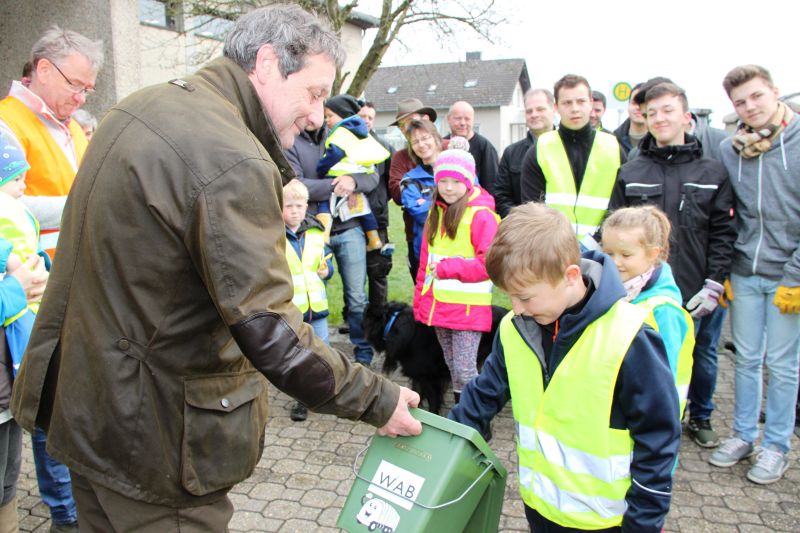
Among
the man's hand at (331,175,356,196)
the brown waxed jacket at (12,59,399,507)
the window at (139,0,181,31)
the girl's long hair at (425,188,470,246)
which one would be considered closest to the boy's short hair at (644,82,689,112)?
the girl's long hair at (425,188,470,246)

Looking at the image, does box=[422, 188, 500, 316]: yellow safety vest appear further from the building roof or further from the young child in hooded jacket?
the building roof

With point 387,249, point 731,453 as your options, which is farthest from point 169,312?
point 387,249

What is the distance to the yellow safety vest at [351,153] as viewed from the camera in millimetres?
5145

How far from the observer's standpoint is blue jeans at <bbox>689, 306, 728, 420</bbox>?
4211 mm

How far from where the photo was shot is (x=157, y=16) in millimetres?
14820

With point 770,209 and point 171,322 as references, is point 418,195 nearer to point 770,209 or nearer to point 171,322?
point 770,209

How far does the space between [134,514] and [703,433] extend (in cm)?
368

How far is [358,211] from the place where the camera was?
5.24m

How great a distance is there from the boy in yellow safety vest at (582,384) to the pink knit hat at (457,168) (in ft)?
7.21

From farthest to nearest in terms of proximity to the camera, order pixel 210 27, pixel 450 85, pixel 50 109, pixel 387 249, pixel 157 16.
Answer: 1. pixel 450 85
2. pixel 210 27
3. pixel 157 16
4. pixel 387 249
5. pixel 50 109

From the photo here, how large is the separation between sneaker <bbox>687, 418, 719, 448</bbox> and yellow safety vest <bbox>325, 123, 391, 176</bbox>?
3.00 m

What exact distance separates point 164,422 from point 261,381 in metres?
0.30

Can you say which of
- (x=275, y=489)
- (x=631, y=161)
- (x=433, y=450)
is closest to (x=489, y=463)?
(x=433, y=450)

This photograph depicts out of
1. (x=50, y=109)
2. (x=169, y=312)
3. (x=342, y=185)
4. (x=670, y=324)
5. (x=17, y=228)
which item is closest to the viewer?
(x=169, y=312)
